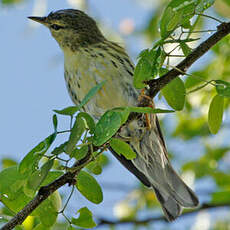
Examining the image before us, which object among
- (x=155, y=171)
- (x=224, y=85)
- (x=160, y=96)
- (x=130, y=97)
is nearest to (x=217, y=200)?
(x=155, y=171)

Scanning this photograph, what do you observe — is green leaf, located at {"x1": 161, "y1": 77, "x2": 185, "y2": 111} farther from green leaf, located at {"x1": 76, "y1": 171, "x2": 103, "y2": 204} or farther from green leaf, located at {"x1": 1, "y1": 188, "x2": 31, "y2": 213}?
green leaf, located at {"x1": 1, "y1": 188, "x2": 31, "y2": 213}

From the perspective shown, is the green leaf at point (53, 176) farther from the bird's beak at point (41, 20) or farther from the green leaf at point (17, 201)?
the bird's beak at point (41, 20)

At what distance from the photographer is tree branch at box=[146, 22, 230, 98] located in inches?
78.1

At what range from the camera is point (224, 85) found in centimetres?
200

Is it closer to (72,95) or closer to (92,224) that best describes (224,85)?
(92,224)

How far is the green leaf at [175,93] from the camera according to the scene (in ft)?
7.53

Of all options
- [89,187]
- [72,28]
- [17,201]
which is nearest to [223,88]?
[89,187]

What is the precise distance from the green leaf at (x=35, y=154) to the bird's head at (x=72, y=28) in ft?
7.44

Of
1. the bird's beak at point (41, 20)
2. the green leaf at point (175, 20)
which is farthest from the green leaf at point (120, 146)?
the bird's beak at point (41, 20)

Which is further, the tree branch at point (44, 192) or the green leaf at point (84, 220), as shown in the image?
the green leaf at point (84, 220)

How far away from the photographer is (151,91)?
7.05ft

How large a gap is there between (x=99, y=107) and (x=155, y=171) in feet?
2.33

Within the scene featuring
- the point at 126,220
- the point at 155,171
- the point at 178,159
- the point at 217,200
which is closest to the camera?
the point at 217,200

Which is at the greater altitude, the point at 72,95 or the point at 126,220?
the point at 72,95
